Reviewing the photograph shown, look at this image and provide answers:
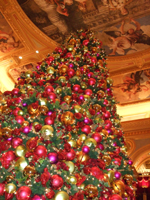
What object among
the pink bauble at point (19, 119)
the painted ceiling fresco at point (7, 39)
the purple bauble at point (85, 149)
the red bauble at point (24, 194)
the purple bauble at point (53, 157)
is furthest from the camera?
the painted ceiling fresco at point (7, 39)

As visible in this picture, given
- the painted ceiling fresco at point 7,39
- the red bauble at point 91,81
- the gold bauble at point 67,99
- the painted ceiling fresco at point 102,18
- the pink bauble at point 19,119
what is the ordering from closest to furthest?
the pink bauble at point 19,119 < the gold bauble at point 67,99 < the red bauble at point 91,81 < the painted ceiling fresco at point 102,18 < the painted ceiling fresco at point 7,39

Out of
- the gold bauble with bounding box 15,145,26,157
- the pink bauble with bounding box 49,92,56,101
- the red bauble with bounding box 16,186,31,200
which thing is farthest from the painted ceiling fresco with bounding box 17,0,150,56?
the red bauble with bounding box 16,186,31,200

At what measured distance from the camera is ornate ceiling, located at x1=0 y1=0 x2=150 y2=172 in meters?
6.07

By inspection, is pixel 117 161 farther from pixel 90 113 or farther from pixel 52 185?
pixel 52 185

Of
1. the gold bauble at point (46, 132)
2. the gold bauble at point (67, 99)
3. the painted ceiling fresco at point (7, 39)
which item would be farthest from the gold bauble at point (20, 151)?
the painted ceiling fresco at point (7, 39)

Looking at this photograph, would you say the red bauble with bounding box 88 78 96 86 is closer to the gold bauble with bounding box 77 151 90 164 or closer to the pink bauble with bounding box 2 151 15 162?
the gold bauble with bounding box 77 151 90 164

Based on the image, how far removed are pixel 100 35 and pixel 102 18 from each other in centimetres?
74

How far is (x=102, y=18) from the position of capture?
6.27 m

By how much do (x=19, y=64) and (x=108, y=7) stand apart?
5027mm

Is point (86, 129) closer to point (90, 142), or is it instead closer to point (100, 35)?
point (90, 142)

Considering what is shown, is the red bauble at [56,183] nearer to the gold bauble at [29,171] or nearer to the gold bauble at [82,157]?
the gold bauble at [29,171]

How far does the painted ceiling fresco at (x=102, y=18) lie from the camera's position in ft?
19.4

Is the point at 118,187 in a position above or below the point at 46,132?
below

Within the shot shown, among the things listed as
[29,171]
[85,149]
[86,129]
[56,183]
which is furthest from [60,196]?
[86,129]
